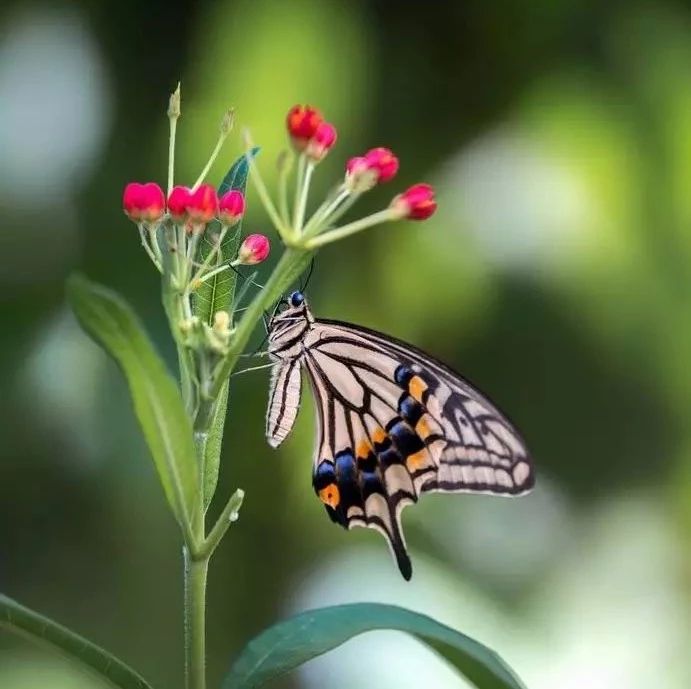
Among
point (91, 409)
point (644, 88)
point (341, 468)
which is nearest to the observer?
point (341, 468)

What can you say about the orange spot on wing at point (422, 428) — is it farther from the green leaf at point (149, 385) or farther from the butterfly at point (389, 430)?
the green leaf at point (149, 385)

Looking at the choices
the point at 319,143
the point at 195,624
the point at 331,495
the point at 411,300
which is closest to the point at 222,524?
the point at 195,624


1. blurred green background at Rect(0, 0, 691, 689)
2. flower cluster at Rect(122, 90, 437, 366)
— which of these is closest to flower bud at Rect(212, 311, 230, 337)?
flower cluster at Rect(122, 90, 437, 366)

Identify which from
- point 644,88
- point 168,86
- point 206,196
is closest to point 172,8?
point 168,86

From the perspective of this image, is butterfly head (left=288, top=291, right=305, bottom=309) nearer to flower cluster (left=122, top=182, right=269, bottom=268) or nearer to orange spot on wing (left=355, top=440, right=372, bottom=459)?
orange spot on wing (left=355, top=440, right=372, bottom=459)

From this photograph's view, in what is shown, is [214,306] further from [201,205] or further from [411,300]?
[411,300]

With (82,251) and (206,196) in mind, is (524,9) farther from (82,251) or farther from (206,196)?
(206,196)

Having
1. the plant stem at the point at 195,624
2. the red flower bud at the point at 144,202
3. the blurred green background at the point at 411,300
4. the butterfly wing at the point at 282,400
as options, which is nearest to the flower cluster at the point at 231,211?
the red flower bud at the point at 144,202
